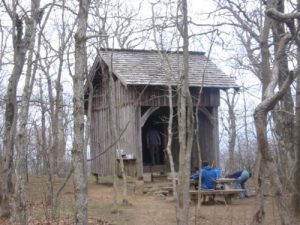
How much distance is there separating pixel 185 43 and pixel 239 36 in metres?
12.8

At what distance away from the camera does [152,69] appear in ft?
63.7

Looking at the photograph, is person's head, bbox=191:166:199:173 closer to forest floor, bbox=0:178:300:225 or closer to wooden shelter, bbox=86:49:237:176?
wooden shelter, bbox=86:49:237:176

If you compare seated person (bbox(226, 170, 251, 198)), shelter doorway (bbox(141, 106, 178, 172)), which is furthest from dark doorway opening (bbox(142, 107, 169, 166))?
seated person (bbox(226, 170, 251, 198))

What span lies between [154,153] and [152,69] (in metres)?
4.55

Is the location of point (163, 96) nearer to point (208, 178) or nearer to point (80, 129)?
point (208, 178)

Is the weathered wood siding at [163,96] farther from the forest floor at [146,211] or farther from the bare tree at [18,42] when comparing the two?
the bare tree at [18,42]

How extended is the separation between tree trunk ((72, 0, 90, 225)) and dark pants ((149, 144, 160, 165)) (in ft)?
47.8

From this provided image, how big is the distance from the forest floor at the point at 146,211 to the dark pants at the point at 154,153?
10.2 feet

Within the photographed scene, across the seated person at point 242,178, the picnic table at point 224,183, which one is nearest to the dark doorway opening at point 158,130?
the seated person at point 242,178

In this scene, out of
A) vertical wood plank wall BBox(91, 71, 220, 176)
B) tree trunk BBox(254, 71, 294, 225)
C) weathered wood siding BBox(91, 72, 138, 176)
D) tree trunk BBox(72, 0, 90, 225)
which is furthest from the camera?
weathered wood siding BBox(91, 72, 138, 176)

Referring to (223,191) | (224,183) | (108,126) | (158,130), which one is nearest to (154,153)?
(158,130)

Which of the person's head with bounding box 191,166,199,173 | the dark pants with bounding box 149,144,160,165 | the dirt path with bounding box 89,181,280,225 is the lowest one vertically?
the dirt path with bounding box 89,181,280,225

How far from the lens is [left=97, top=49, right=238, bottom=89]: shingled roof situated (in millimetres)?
18562

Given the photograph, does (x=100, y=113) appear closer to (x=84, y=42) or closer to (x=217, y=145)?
(x=217, y=145)
